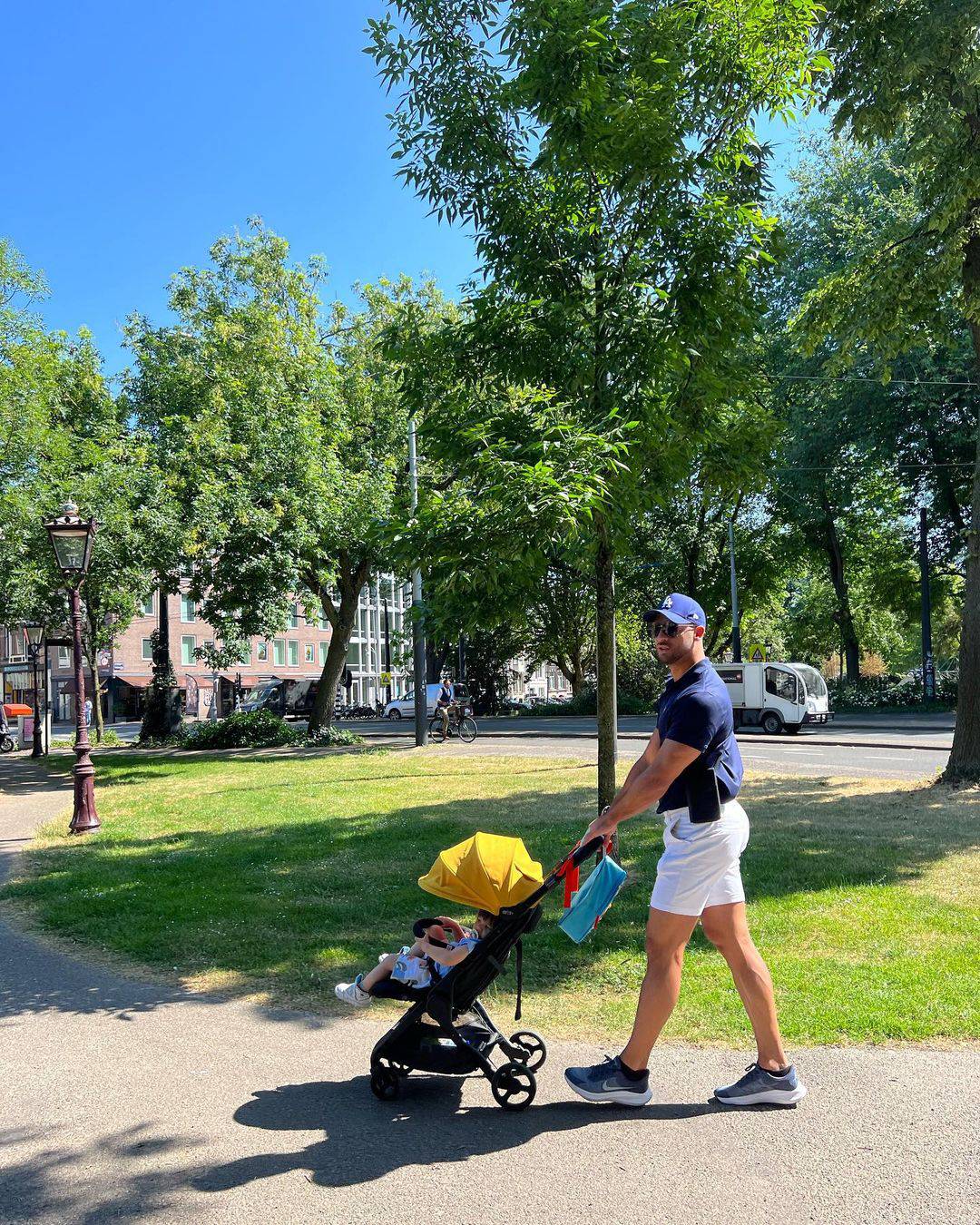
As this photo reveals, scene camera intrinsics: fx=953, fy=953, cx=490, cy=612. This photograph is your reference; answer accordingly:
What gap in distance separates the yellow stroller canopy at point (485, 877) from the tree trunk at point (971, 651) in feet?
33.0

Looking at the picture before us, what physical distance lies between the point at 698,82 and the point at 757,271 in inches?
56.5

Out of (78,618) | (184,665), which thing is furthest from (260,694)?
(78,618)

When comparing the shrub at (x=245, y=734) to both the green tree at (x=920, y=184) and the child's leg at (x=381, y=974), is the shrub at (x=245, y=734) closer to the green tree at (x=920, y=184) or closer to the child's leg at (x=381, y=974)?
the green tree at (x=920, y=184)

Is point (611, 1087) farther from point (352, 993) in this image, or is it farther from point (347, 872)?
point (347, 872)

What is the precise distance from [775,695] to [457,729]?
10.3 meters

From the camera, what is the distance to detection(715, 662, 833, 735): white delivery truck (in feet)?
97.1

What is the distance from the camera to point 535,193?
740cm

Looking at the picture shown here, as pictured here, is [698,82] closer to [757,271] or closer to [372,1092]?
[757,271]

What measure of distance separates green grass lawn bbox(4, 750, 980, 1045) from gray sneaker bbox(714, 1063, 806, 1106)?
0.70m

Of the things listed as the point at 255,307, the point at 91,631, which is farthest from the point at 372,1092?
the point at 255,307

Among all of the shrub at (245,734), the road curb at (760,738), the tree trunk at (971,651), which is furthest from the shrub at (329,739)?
the tree trunk at (971,651)

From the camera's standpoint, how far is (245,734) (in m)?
26.1

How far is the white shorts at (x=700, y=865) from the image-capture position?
3672mm

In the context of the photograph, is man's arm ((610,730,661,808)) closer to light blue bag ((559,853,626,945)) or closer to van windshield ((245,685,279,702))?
light blue bag ((559,853,626,945))
